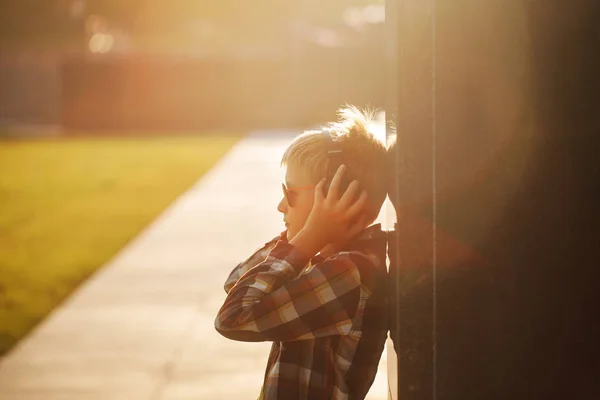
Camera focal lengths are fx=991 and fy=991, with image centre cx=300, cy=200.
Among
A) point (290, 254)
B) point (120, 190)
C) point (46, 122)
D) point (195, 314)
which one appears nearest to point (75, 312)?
point (195, 314)

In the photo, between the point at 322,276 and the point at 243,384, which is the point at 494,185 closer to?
the point at 322,276

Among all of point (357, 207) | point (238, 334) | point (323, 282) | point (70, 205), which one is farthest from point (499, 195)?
point (70, 205)

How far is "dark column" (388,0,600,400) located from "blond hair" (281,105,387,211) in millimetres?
236

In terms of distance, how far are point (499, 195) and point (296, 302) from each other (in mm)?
559

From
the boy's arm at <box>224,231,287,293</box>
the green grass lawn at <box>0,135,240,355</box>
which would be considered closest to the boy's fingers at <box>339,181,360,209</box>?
the boy's arm at <box>224,231,287,293</box>

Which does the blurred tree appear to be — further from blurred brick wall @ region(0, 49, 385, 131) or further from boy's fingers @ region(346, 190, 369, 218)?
boy's fingers @ region(346, 190, 369, 218)

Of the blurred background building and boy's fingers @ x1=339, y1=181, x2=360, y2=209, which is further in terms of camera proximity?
the blurred background building

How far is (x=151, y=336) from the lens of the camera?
5.89 m

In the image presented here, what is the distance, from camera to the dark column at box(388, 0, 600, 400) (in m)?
2.26

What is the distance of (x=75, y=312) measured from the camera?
6.52 meters

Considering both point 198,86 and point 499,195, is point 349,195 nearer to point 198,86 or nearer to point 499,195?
point 499,195

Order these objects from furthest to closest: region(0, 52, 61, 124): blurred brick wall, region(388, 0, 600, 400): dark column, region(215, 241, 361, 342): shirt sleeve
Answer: region(0, 52, 61, 124): blurred brick wall < region(215, 241, 361, 342): shirt sleeve < region(388, 0, 600, 400): dark column

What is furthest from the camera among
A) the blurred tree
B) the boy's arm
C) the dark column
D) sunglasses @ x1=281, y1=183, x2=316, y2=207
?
the blurred tree

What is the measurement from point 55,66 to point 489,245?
1482 inches
